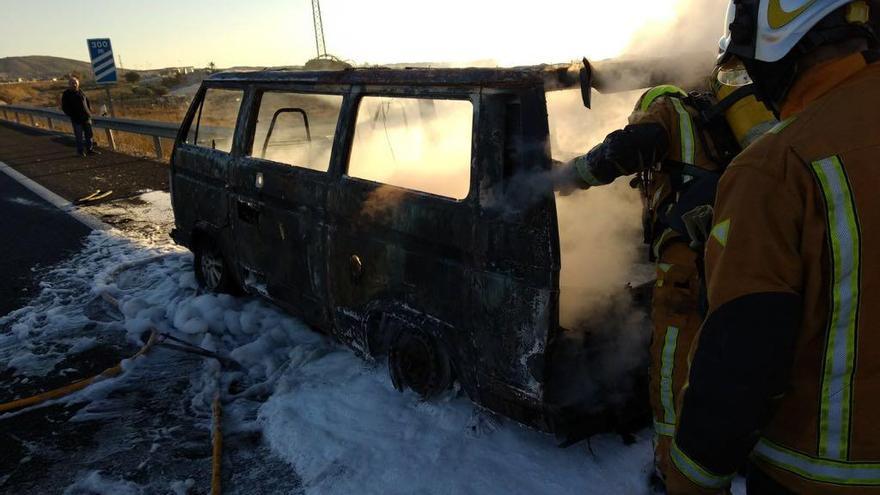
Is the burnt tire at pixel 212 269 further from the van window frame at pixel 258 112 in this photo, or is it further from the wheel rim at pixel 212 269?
the van window frame at pixel 258 112

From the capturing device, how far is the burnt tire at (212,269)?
15.5 feet

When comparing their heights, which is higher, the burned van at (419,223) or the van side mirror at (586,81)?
the van side mirror at (586,81)

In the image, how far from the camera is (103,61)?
16.8m

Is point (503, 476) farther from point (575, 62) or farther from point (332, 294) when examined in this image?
point (575, 62)

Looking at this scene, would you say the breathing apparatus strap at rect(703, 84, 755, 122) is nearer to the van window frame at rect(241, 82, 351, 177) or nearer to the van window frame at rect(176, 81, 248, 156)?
the van window frame at rect(241, 82, 351, 177)

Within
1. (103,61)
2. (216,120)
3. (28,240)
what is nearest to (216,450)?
(216,120)

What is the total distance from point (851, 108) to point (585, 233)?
68.3 inches

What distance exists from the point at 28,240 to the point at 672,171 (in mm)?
7617

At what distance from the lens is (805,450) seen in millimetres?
1314

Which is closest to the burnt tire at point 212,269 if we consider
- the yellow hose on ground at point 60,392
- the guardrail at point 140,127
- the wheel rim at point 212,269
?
the wheel rim at point 212,269

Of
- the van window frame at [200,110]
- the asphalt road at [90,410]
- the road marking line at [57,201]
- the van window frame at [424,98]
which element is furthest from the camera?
the road marking line at [57,201]

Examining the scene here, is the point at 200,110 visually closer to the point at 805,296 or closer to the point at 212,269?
the point at 212,269

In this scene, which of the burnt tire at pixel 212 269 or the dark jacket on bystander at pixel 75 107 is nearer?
the burnt tire at pixel 212 269

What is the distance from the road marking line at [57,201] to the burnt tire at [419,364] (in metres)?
6.05
